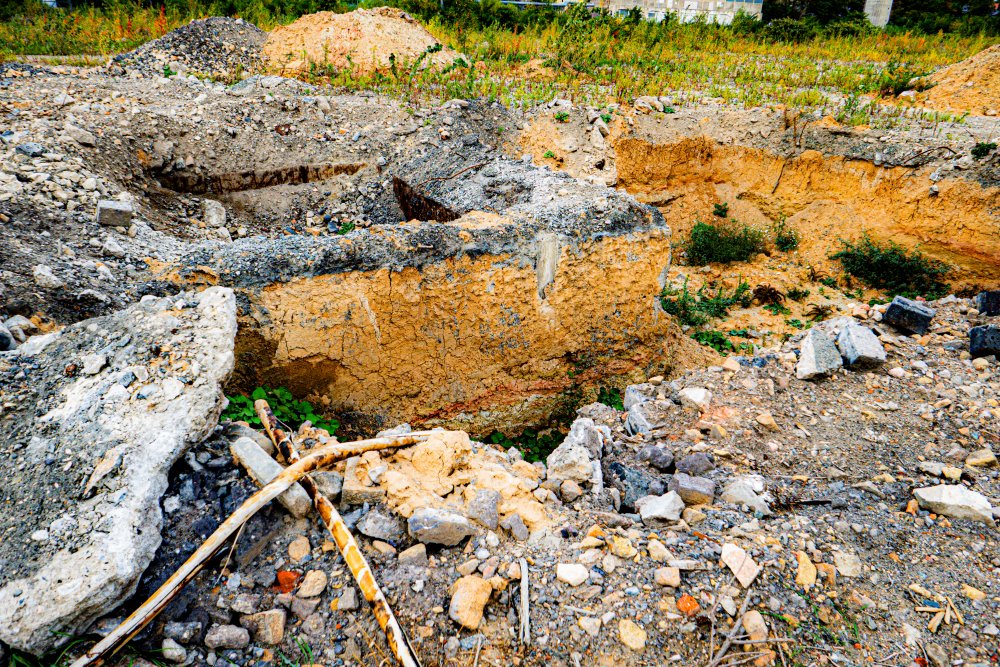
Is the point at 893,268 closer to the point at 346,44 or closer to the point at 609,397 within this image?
the point at 609,397

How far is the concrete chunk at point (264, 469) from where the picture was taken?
7.82ft

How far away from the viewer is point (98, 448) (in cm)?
219

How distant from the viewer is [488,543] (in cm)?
248

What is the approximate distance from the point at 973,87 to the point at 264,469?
33.1 ft

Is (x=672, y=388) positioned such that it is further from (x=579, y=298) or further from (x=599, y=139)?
(x=599, y=139)

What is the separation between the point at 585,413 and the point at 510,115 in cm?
453

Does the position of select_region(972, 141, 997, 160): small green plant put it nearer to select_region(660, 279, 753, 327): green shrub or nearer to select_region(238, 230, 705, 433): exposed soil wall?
select_region(660, 279, 753, 327): green shrub

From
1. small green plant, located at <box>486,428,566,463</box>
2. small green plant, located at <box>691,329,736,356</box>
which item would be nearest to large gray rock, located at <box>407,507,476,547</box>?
small green plant, located at <box>486,428,566,463</box>

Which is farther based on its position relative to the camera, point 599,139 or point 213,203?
point 599,139

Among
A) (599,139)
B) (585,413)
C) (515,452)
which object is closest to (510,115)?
(599,139)

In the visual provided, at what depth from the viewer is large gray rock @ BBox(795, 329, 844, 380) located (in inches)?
163

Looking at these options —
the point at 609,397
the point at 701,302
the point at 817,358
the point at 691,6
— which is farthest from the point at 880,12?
the point at 609,397

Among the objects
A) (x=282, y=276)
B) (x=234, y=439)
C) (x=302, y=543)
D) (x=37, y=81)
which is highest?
(x=37, y=81)

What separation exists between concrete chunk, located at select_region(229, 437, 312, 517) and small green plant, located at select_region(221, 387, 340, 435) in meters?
0.37
